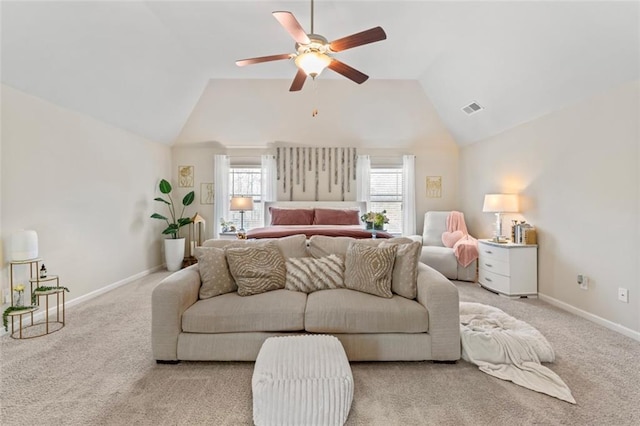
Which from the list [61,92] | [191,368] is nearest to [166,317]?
[191,368]

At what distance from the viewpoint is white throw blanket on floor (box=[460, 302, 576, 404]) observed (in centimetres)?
200

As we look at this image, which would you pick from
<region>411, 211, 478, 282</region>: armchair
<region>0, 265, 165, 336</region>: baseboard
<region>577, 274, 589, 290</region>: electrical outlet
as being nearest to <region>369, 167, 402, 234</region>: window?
<region>411, 211, 478, 282</region>: armchair

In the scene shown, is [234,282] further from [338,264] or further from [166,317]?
[338,264]

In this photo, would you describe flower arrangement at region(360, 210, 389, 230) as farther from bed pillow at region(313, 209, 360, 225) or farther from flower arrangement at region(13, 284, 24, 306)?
flower arrangement at region(13, 284, 24, 306)

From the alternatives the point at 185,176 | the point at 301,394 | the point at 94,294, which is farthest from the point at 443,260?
Result: the point at 185,176

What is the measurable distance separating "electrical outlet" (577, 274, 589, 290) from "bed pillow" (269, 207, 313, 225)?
3.86 m

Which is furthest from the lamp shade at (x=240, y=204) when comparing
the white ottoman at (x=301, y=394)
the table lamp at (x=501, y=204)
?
the white ottoman at (x=301, y=394)

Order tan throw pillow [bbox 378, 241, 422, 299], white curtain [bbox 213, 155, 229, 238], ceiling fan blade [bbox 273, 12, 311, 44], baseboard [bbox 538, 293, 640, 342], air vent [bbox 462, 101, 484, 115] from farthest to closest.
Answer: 1. white curtain [bbox 213, 155, 229, 238]
2. air vent [bbox 462, 101, 484, 115]
3. baseboard [bbox 538, 293, 640, 342]
4. tan throw pillow [bbox 378, 241, 422, 299]
5. ceiling fan blade [bbox 273, 12, 311, 44]

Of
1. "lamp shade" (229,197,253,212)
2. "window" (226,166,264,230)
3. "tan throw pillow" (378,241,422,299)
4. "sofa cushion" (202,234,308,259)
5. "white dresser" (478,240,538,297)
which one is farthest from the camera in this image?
"window" (226,166,264,230)

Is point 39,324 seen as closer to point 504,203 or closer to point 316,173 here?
point 316,173

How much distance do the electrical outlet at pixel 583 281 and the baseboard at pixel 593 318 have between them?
0.26 m

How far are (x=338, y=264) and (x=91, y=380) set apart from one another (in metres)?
2.02

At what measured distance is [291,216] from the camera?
5.55m

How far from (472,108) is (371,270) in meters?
3.71
